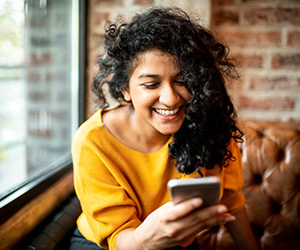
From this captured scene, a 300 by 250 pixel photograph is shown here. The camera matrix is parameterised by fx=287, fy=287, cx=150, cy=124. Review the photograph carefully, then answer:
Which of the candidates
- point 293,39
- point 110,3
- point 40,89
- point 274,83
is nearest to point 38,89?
point 40,89

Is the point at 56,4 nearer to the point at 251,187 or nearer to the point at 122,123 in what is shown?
the point at 122,123

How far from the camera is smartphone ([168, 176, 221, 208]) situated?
1.62 feet

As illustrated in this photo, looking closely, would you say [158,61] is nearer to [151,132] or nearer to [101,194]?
[151,132]

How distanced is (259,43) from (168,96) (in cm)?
89

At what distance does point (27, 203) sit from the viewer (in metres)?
1.03

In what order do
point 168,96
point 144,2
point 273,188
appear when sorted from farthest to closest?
point 144,2 → point 273,188 → point 168,96

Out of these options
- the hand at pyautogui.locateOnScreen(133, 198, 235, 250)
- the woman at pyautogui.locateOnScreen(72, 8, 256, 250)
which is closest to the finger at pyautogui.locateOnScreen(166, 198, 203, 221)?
the hand at pyautogui.locateOnScreen(133, 198, 235, 250)

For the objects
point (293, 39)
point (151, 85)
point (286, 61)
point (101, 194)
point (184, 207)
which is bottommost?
point (101, 194)

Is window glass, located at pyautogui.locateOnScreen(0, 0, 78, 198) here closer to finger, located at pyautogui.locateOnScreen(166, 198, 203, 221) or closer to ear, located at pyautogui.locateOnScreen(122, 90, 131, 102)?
ear, located at pyautogui.locateOnScreen(122, 90, 131, 102)

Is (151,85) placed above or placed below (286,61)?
below

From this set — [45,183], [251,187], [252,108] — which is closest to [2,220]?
[45,183]

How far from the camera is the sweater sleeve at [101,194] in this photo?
82cm

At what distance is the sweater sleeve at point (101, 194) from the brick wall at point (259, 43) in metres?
0.57

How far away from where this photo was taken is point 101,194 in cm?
84
